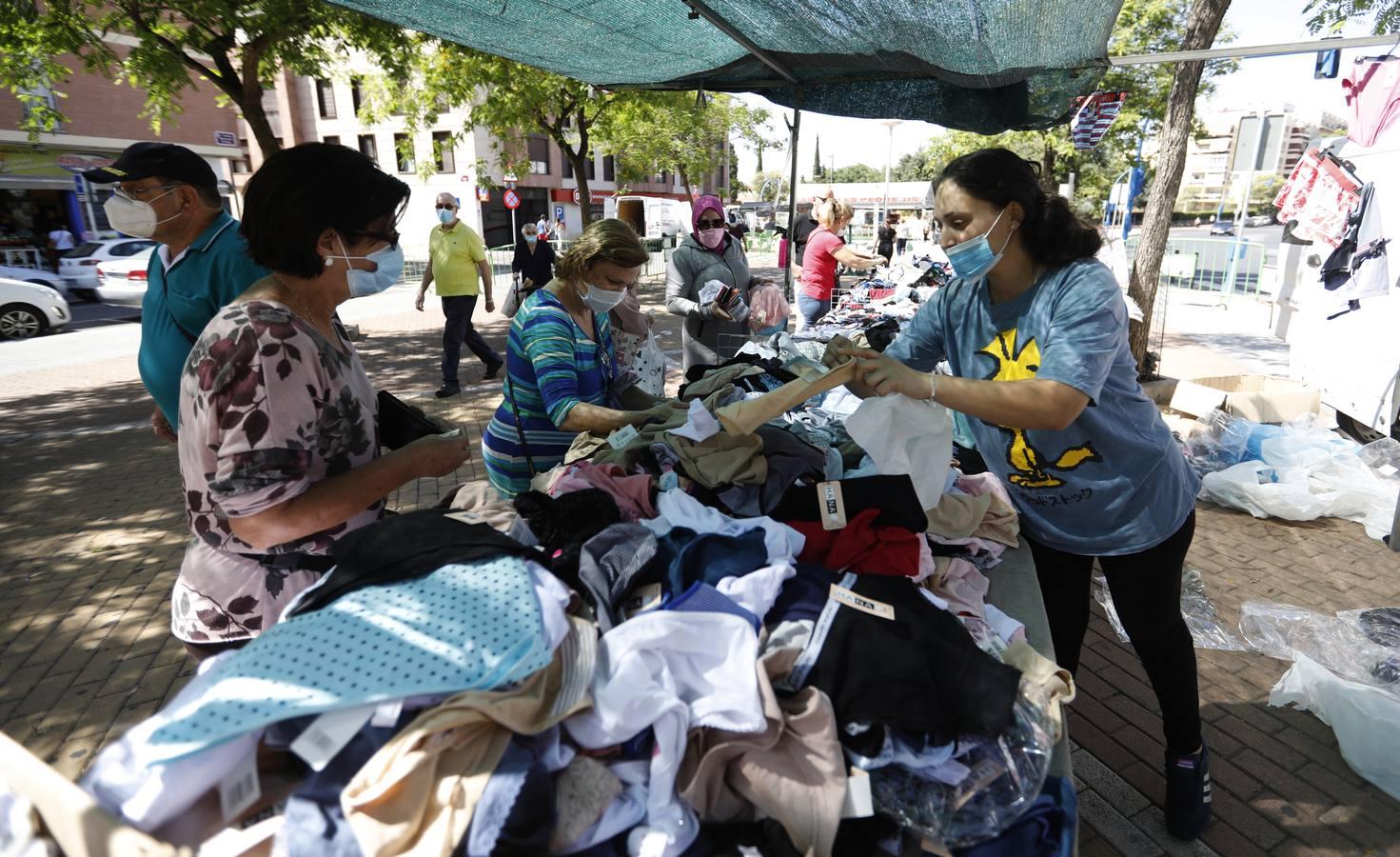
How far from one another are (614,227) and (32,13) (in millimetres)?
7007

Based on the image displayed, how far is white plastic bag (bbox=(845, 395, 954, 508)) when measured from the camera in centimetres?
200

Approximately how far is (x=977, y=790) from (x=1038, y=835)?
0.42 feet

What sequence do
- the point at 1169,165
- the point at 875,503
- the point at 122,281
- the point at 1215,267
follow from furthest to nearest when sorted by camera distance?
the point at 122,281
the point at 1215,267
the point at 1169,165
the point at 875,503

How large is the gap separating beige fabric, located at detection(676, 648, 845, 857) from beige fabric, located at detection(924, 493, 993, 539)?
104 cm

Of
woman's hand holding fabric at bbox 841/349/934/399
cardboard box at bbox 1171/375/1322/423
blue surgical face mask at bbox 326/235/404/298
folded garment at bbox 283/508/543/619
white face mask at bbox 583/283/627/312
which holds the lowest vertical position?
cardboard box at bbox 1171/375/1322/423

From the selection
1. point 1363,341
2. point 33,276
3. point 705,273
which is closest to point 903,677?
point 705,273

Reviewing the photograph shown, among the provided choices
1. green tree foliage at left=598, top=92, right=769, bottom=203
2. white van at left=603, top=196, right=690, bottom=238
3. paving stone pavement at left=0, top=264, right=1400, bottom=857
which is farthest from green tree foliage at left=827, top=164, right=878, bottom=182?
paving stone pavement at left=0, top=264, right=1400, bottom=857

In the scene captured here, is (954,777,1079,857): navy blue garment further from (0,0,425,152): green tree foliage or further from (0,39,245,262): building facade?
(0,39,245,262): building facade

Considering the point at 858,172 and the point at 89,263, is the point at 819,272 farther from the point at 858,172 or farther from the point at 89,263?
the point at 858,172

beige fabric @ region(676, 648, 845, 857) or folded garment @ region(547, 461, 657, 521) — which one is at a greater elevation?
folded garment @ region(547, 461, 657, 521)

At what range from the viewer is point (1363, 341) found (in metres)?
5.48

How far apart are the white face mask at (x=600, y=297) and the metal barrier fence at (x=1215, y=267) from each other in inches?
550

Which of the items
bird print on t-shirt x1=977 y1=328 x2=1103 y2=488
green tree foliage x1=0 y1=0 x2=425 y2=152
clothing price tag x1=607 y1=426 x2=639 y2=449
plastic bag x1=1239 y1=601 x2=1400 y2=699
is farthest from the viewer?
green tree foliage x1=0 y1=0 x2=425 y2=152

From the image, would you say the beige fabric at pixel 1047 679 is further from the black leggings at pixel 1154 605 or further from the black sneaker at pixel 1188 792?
the black sneaker at pixel 1188 792
